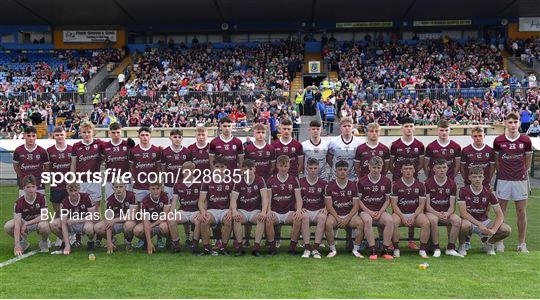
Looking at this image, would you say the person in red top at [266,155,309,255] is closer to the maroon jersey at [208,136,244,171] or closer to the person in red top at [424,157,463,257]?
the maroon jersey at [208,136,244,171]

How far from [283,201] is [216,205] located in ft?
2.98

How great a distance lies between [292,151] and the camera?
8.99 meters

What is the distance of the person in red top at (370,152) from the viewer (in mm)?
8734

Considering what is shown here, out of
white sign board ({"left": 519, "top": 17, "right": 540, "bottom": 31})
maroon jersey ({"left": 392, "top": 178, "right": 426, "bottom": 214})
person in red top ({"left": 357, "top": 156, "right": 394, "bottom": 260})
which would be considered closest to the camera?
person in red top ({"left": 357, "top": 156, "right": 394, "bottom": 260})

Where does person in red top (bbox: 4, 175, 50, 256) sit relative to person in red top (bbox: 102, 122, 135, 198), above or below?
below

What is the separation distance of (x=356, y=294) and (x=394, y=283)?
0.64 metres

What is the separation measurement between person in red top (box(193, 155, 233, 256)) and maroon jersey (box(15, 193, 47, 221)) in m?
2.26

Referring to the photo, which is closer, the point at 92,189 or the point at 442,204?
the point at 442,204

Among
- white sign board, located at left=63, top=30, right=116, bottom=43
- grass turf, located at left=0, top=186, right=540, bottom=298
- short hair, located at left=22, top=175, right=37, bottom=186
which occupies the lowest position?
grass turf, located at left=0, top=186, right=540, bottom=298

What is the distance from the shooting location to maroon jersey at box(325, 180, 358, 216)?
8.18 metres

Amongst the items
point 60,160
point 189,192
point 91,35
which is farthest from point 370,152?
point 91,35

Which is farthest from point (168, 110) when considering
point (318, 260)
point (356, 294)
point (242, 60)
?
point (356, 294)

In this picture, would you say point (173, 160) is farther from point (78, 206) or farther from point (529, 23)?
point (529, 23)

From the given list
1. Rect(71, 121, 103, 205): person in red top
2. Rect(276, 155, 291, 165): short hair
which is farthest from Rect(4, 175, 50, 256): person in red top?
Rect(276, 155, 291, 165): short hair
